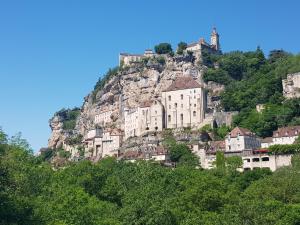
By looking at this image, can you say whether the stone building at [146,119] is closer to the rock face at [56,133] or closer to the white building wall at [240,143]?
the white building wall at [240,143]

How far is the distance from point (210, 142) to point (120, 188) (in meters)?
36.8

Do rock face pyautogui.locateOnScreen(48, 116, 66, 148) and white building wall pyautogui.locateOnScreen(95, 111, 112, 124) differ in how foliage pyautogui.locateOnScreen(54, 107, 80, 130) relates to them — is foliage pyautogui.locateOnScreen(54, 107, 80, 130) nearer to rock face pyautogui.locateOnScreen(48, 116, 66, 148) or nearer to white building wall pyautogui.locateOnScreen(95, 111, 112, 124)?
rock face pyautogui.locateOnScreen(48, 116, 66, 148)

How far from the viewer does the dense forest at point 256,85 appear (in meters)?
94.8

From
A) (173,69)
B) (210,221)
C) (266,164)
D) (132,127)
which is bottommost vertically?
(210,221)

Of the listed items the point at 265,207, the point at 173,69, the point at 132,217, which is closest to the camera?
the point at 132,217

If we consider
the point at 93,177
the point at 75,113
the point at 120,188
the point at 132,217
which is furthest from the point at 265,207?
the point at 75,113

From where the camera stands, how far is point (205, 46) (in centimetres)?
13050

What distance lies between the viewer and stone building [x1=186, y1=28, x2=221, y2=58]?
128 m

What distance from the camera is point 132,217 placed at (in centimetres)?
4062

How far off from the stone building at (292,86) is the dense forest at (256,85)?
126cm

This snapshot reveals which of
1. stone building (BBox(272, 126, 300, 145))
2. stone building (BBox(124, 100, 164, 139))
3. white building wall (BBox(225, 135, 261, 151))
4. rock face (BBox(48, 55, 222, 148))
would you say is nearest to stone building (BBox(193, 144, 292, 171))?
white building wall (BBox(225, 135, 261, 151))

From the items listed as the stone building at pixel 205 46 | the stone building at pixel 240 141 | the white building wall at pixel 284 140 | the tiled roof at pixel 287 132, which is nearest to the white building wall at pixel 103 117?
the stone building at pixel 205 46

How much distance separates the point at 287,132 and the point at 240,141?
7.17 m

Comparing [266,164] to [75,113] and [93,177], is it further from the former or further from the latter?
[75,113]
